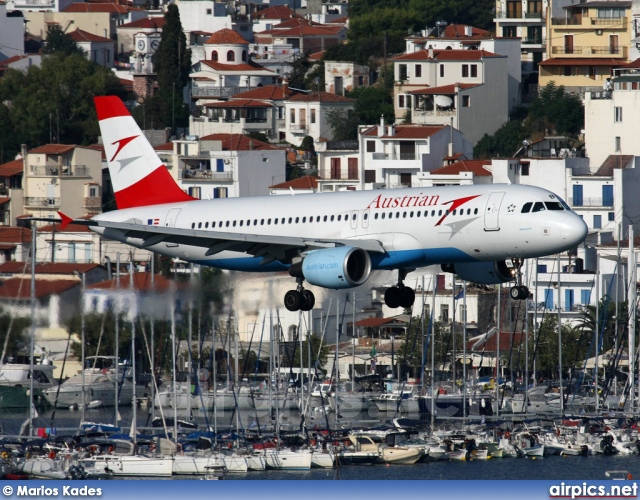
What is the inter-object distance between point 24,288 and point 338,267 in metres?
24.4

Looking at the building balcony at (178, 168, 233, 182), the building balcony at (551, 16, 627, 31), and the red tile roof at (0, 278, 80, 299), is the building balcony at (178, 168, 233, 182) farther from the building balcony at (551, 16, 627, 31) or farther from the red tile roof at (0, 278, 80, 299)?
Answer: the red tile roof at (0, 278, 80, 299)

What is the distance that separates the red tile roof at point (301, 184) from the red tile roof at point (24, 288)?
61.2m

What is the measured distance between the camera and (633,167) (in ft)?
417

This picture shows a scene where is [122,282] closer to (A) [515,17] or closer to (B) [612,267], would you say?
(B) [612,267]

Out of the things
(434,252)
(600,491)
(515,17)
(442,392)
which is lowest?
(442,392)

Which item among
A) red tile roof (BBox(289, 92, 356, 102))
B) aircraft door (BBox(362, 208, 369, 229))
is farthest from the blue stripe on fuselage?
red tile roof (BBox(289, 92, 356, 102))

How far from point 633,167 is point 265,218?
7484cm

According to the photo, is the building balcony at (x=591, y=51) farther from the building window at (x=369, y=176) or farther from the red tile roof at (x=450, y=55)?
the building window at (x=369, y=176)

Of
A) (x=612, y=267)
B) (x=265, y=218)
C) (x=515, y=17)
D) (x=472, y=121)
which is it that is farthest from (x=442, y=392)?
(x=515, y=17)

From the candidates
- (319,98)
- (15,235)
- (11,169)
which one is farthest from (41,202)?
(319,98)

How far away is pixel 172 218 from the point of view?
194ft

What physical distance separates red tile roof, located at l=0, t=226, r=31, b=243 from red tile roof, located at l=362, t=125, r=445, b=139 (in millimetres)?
28411

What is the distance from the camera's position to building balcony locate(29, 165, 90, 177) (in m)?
148

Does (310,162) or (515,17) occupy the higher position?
(515,17)
